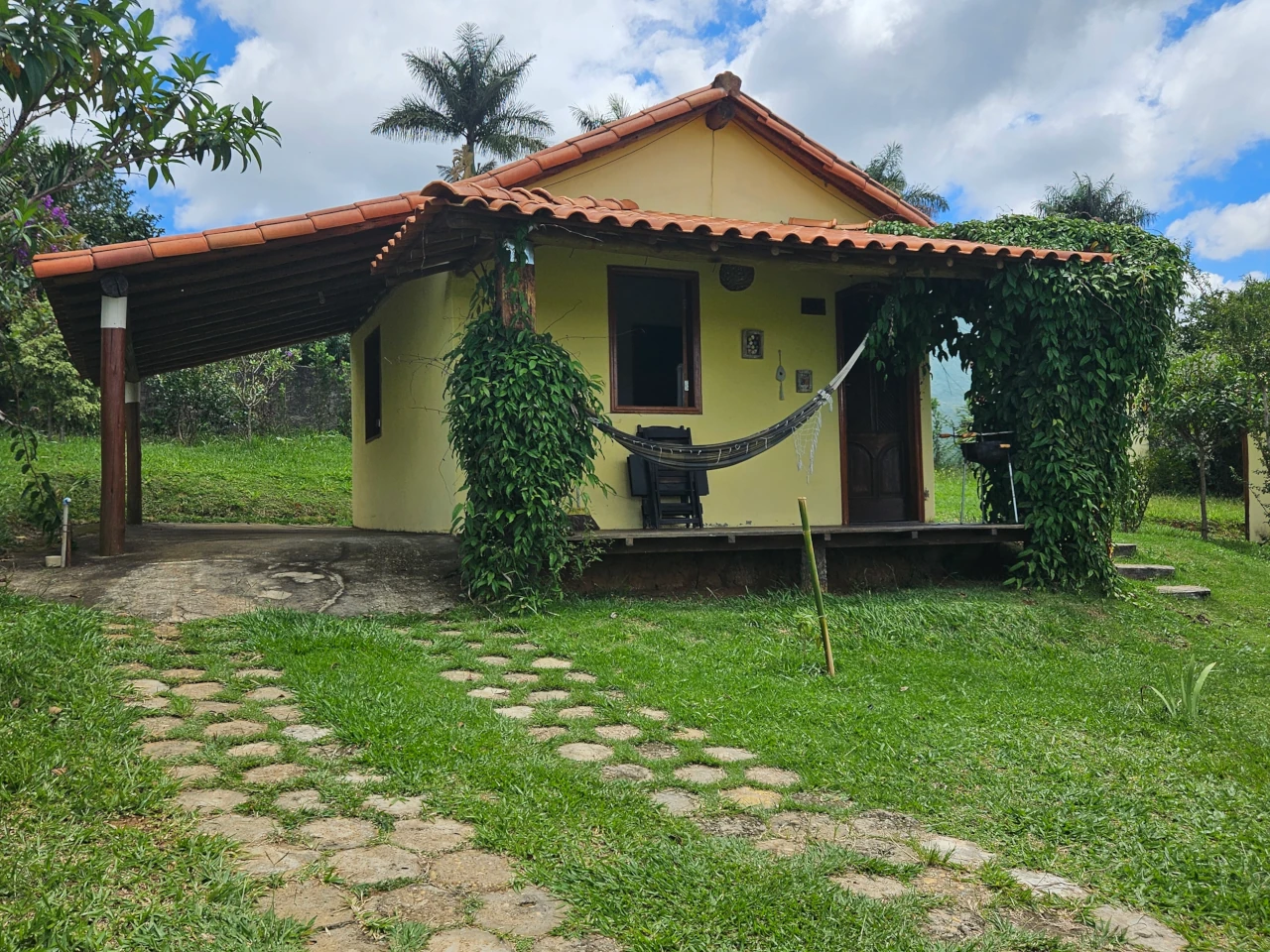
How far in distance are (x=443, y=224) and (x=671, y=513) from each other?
2789mm

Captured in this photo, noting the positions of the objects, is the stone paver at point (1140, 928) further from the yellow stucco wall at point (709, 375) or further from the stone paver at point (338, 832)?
the yellow stucco wall at point (709, 375)

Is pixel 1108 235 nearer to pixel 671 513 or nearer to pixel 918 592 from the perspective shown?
pixel 918 592

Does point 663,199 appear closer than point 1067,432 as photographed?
No

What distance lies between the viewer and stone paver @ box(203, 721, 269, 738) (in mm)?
3373

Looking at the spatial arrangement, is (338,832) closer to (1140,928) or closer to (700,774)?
(700,774)

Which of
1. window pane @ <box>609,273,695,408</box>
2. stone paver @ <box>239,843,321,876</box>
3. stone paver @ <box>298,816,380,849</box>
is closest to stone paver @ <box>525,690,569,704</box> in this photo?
stone paver @ <box>298,816,380,849</box>

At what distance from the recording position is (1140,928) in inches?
91.4

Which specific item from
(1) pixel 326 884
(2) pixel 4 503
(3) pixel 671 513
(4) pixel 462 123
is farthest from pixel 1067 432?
(4) pixel 462 123

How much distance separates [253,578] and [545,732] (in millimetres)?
3092

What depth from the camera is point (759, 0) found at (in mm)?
11109

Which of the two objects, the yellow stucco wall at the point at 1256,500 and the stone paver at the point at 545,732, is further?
the yellow stucco wall at the point at 1256,500

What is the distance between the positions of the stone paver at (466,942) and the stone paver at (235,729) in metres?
1.57

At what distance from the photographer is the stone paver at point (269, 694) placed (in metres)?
3.86

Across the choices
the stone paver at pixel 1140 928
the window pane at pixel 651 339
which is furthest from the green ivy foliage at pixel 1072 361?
the stone paver at pixel 1140 928
